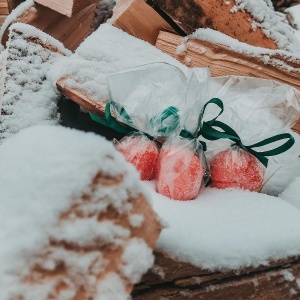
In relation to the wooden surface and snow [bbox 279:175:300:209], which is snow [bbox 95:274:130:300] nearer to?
the wooden surface

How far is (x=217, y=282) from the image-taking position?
1.01 metres

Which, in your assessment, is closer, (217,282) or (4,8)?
(217,282)

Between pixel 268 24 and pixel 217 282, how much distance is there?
1227mm

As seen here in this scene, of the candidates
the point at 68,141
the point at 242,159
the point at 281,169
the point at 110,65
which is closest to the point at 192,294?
the point at 68,141

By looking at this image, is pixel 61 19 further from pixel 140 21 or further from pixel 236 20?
pixel 236 20

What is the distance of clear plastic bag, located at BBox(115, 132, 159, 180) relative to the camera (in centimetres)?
143

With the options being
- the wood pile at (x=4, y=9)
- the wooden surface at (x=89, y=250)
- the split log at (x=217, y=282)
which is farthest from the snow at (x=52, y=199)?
the wood pile at (x=4, y=9)

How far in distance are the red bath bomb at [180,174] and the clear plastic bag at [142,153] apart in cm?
6

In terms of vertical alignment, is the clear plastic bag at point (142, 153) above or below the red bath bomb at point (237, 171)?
below

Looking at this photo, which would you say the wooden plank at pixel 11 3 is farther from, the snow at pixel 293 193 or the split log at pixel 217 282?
the split log at pixel 217 282

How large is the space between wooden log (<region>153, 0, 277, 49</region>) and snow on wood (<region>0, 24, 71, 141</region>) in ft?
1.72

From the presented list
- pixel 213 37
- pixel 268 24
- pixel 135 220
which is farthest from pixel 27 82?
pixel 135 220

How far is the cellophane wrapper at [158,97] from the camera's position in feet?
4.73

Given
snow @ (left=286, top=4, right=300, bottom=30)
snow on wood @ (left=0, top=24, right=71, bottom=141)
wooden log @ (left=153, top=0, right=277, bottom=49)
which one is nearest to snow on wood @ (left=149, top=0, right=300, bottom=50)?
wooden log @ (left=153, top=0, right=277, bottom=49)
